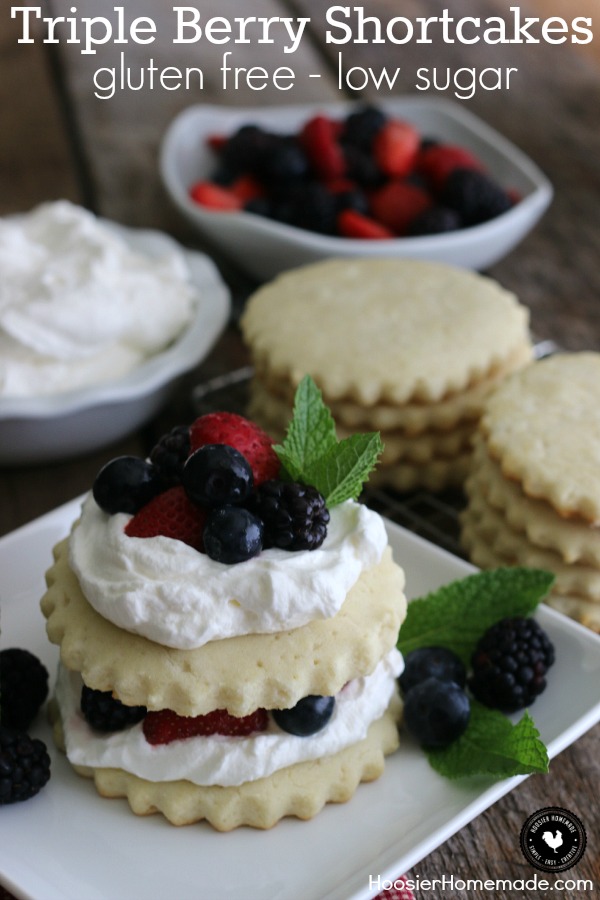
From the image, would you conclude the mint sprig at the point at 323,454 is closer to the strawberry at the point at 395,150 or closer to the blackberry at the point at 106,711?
the blackberry at the point at 106,711

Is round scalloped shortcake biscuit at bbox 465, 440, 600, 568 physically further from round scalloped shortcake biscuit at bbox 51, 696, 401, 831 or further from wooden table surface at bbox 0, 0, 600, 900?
wooden table surface at bbox 0, 0, 600, 900

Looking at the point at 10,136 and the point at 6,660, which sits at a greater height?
A: the point at 6,660

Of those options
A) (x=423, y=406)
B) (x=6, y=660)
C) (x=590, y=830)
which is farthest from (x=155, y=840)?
(x=423, y=406)

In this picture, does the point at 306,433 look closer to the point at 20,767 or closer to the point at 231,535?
the point at 231,535

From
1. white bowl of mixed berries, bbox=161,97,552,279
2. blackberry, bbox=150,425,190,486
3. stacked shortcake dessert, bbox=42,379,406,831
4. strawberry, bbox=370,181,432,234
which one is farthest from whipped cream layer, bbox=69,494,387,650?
strawberry, bbox=370,181,432,234

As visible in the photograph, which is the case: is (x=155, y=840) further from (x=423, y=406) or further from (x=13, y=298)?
(x=13, y=298)

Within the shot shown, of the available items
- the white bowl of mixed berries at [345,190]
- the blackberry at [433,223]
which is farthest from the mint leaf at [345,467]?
the blackberry at [433,223]

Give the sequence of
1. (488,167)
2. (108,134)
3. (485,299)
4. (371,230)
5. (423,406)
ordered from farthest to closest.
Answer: (108,134), (488,167), (371,230), (485,299), (423,406)

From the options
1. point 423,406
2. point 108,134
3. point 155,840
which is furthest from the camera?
point 108,134
